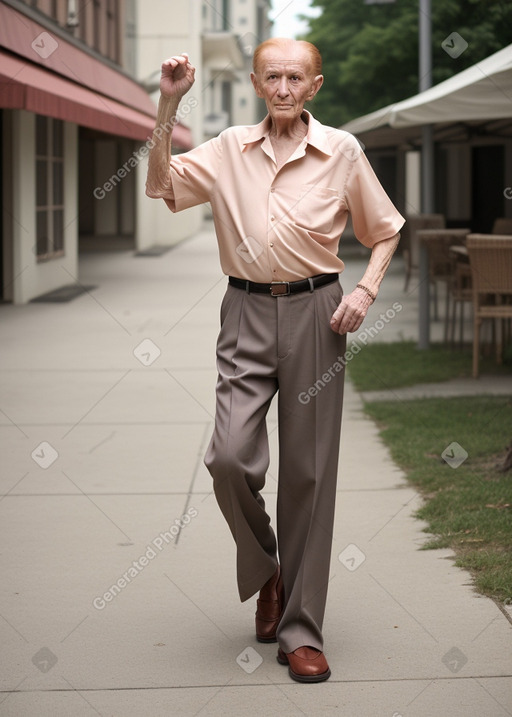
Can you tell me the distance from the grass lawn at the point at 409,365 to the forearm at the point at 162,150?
577 centimetres

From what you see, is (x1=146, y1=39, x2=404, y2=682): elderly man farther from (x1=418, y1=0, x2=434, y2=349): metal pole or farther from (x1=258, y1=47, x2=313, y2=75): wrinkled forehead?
(x1=418, y1=0, x2=434, y2=349): metal pole

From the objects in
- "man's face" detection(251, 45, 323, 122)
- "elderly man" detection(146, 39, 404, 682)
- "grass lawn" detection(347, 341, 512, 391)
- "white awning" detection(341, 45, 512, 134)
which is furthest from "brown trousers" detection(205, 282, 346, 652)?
"grass lawn" detection(347, 341, 512, 391)

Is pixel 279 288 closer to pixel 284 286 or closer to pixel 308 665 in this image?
pixel 284 286

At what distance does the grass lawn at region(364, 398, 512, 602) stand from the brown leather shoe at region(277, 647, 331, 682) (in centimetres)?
100

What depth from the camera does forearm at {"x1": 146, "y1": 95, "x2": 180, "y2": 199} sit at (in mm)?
3668

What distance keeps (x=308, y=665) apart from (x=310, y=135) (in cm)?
166

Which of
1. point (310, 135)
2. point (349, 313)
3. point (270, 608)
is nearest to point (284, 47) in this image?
point (310, 135)

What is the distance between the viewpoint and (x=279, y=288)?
3.76 meters

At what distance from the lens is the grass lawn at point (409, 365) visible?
384 inches

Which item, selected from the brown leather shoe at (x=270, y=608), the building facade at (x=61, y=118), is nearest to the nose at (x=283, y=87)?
the brown leather shoe at (x=270, y=608)

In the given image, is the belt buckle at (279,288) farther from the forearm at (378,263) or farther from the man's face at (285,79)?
the man's face at (285,79)

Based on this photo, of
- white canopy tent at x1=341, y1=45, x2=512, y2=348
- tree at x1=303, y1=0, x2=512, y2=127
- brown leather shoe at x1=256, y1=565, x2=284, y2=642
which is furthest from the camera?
tree at x1=303, y1=0, x2=512, y2=127

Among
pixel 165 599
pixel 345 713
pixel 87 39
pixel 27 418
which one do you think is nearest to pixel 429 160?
pixel 27 418

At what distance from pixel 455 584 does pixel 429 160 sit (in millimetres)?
7848
